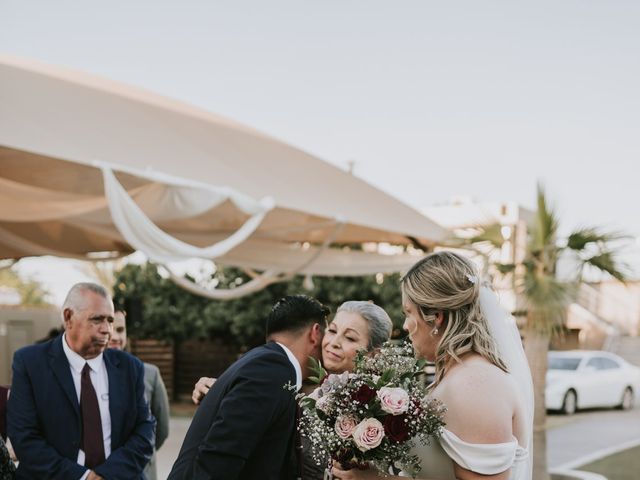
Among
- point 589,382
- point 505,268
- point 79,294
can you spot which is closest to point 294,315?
point 79,294

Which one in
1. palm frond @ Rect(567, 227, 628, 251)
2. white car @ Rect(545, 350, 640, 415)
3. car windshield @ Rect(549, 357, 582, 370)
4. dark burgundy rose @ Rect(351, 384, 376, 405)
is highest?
palm frond @ Rect(567, 227, 628, 251)

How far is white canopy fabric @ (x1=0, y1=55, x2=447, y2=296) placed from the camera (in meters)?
7.85

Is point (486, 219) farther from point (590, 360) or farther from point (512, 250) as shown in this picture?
point (590, 360)

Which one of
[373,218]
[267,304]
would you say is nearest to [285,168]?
[373,218]

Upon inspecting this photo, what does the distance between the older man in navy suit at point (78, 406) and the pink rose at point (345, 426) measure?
1919 millimetres

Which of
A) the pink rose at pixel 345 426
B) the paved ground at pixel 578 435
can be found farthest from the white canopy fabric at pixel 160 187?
the pink rose at pixel 345 426

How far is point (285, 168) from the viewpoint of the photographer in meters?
11.5

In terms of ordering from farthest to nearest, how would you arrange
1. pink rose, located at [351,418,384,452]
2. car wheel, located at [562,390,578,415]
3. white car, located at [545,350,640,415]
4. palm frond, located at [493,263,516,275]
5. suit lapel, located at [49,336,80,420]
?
car wheel, located at [562,390,578,415], white car, located at [545,350,640,415], palm frond, located at [493,263,516,275], suit lapel, located at [49,336,80,420], pink rose, located at [351,418,384,452]

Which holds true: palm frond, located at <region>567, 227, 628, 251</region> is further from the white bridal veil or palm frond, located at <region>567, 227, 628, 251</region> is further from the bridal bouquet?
the bridal bouquet

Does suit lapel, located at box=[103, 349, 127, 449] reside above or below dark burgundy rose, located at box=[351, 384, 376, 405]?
below

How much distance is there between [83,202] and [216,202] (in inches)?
65.4

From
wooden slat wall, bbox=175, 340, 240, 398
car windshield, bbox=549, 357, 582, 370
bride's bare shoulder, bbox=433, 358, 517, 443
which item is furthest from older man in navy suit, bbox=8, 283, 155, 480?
wooden slat wall, bbox=175, 340, 240, 398

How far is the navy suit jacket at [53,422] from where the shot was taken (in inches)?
150

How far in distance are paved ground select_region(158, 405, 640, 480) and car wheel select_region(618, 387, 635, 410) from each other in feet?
0.87
